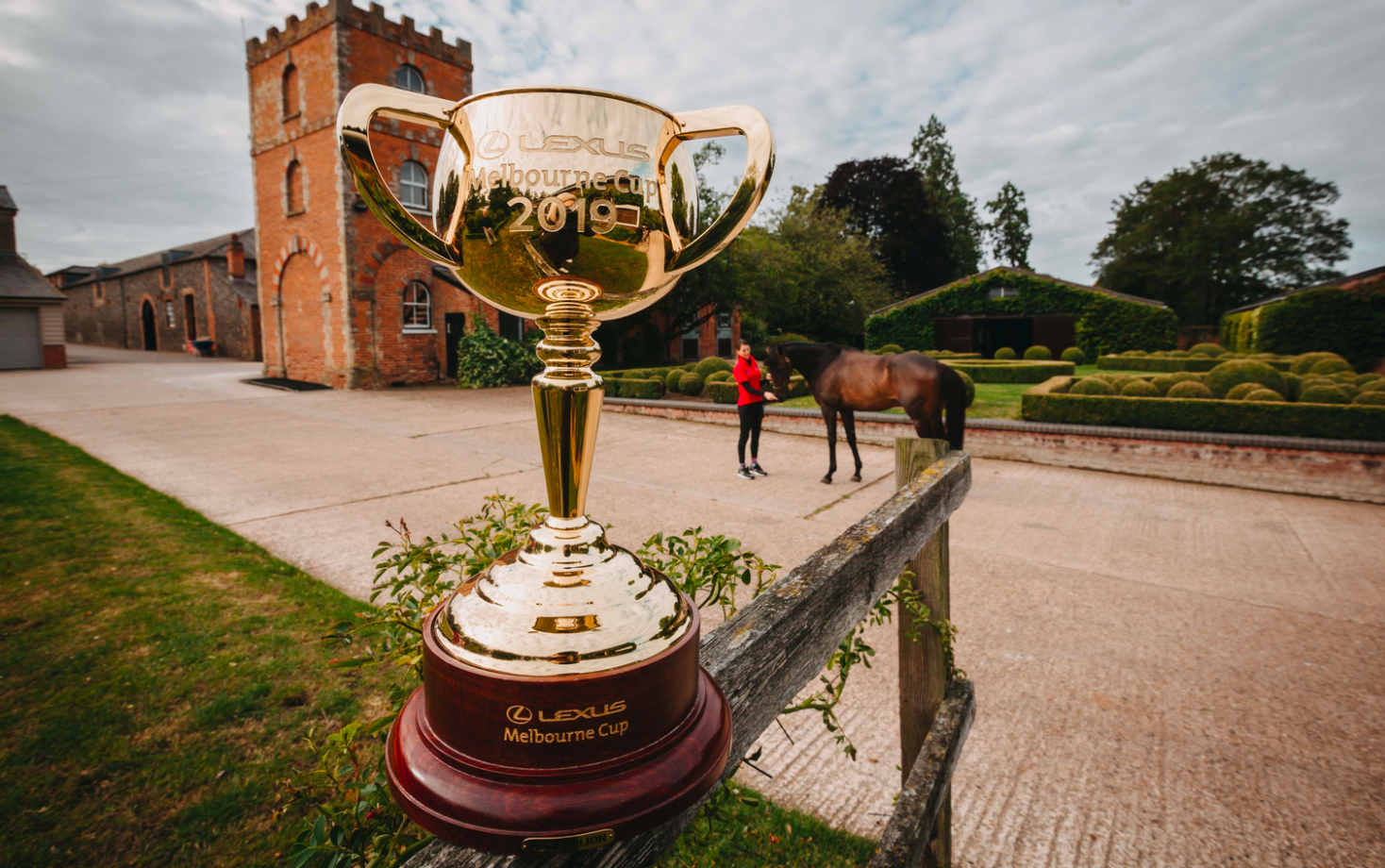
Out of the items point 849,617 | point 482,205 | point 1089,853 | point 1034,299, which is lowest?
point 1089,853

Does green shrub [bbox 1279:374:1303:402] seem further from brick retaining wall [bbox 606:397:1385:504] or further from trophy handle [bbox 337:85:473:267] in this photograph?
trophy handle [bbox 337:85:473:267]

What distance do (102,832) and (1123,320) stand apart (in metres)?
28.5

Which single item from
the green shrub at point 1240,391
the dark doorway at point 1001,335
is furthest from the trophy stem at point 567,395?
the dark doorway at point 1001,335

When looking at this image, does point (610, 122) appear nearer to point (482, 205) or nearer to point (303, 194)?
point (482, 205)

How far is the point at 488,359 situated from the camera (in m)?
18.1

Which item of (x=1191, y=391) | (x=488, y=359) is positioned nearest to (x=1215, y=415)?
(x=1191, y=391)

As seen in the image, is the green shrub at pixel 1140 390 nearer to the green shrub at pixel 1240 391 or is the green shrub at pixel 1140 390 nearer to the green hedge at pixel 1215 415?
the green hedge at pixel 1215 415

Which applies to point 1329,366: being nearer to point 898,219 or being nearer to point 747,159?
point 747,159

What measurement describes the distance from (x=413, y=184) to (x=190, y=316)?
85.8 feet

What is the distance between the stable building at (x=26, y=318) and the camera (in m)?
23.0

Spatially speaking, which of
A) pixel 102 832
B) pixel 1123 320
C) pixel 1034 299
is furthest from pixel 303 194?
pixel 1123 320

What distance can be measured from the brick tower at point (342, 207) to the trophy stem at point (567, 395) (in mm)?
16653

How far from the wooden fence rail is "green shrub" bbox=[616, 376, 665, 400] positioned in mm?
11727

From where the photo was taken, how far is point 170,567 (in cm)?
455
